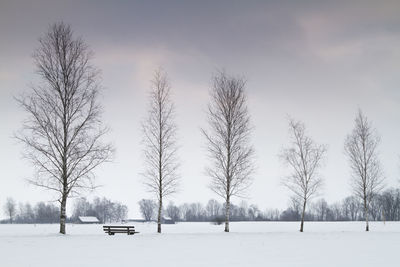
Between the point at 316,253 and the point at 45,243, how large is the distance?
13774mm

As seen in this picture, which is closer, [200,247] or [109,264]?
[109,264]

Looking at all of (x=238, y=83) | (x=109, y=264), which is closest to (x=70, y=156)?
(x=109, y=264)

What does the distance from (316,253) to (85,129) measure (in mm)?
17663

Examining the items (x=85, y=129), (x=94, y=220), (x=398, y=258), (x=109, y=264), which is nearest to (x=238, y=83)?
(x=85, y=129)

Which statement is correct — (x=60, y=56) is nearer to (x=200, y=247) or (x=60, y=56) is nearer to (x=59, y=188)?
(x=59, y=188)

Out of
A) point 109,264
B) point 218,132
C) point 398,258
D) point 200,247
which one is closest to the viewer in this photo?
point 109,264

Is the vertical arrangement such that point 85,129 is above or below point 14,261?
above

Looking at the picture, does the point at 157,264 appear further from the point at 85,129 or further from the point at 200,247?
the point at 85,129

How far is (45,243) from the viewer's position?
18672mm

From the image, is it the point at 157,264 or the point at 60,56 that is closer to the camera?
the point at 157,264

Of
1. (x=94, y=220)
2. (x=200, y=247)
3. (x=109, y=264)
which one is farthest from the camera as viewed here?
(x=94, y=220)

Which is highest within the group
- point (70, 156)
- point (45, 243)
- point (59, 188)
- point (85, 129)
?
point (85, 129)

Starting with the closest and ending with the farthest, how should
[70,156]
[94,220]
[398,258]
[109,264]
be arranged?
[109,264] → [398,258] → [70,156] → [94,220]

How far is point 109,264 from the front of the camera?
507 inches
